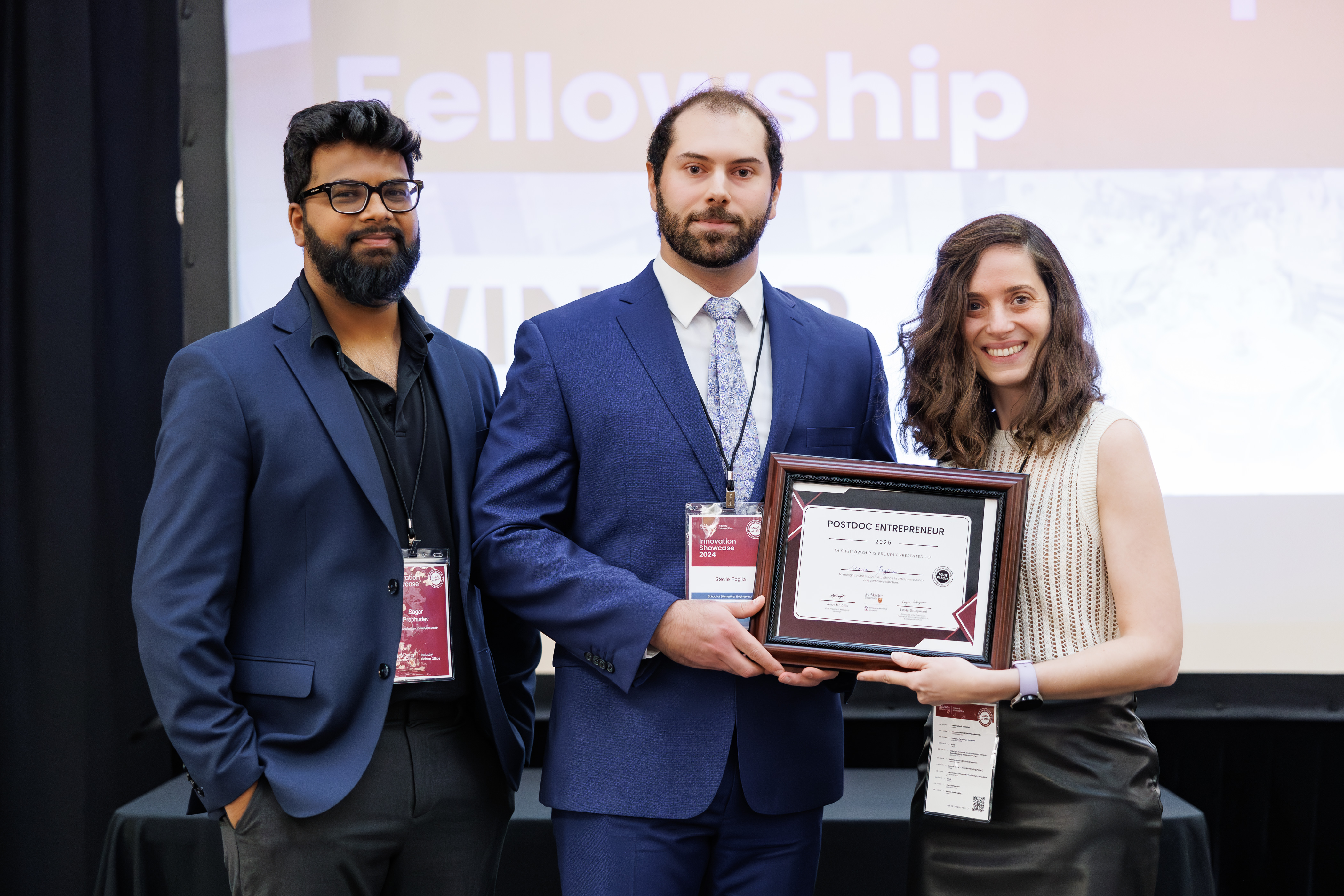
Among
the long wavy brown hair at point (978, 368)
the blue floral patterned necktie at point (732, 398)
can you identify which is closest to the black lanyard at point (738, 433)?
the blue floral patterned necktie at point (732, 398)

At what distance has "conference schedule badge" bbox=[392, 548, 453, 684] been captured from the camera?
5.28 feet

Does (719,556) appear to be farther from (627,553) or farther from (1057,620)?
(1057,620)

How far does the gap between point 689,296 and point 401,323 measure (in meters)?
0.58

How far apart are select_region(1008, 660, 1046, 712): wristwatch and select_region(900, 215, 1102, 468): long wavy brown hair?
37cm

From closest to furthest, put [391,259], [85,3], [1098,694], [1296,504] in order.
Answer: [1098,694]
[391,259]
[1296,504]
[85,3]

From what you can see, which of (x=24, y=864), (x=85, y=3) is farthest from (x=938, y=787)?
(x=85, y=3)

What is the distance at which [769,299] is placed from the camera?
A: 1759 mm

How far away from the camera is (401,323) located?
1840 millimetres

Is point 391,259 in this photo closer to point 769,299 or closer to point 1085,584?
point 769,299

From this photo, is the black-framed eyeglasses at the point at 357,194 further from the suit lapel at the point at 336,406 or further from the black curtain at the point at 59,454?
the black curtain at the point at 59,454

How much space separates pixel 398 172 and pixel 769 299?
74 centimetres

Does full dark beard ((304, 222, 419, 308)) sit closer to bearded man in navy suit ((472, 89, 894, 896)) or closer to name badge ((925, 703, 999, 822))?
bearded man in navy suit ((472, 89, 894, 896))

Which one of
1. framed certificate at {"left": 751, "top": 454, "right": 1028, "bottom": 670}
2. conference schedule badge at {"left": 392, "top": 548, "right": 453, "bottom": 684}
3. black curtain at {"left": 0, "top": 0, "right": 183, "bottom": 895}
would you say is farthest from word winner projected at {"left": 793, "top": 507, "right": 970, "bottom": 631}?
Answer: black curtain at {"left": 0, "top": 0, "right": 183, "bottom": 895}

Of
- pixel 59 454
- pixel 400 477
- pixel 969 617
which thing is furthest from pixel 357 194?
pixel 59 454
